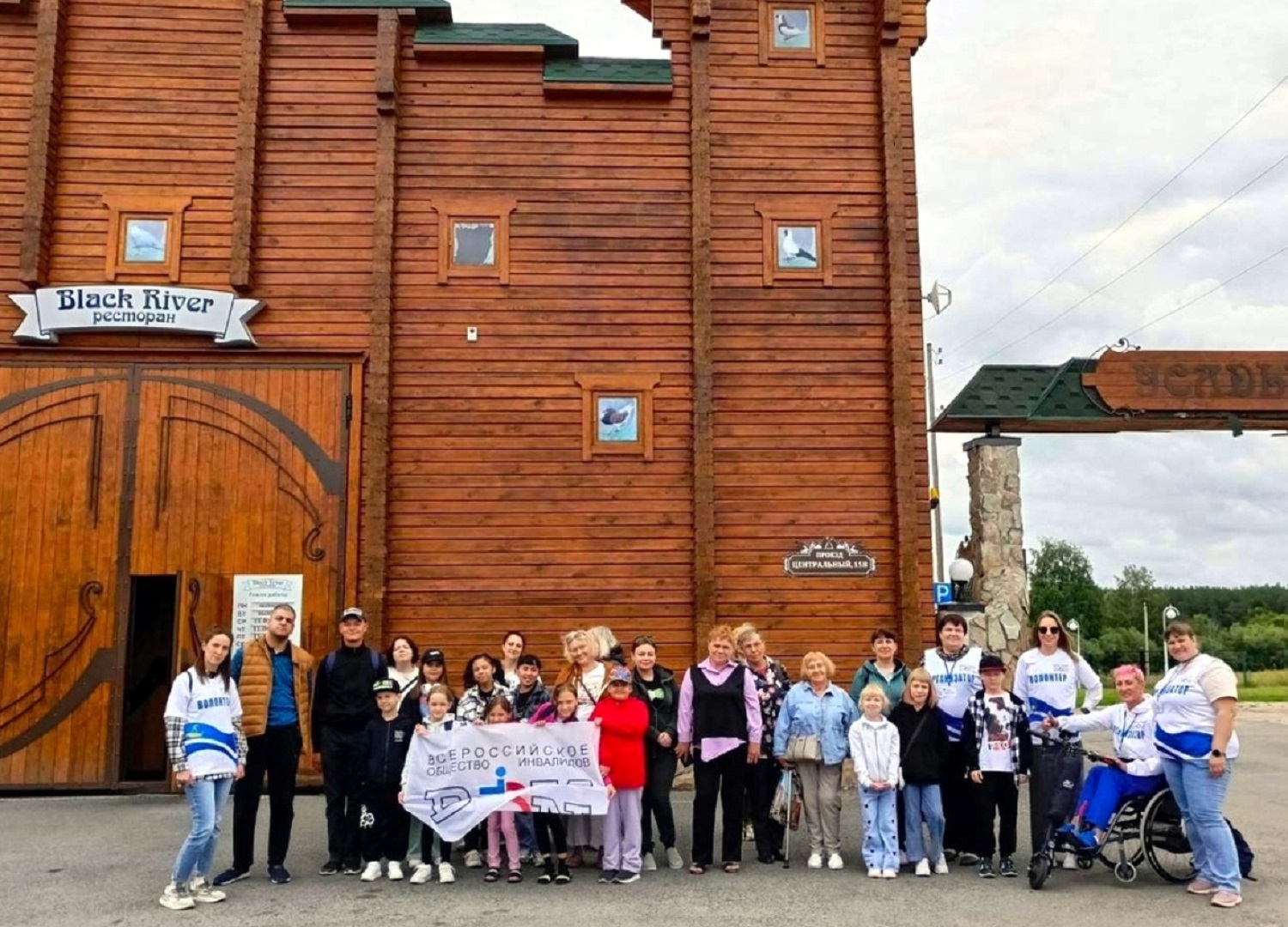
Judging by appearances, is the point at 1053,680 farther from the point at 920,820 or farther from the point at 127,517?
the point at 127,517

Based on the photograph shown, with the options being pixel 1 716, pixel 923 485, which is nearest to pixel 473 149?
pixel 923 485

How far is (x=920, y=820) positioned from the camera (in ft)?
25.1

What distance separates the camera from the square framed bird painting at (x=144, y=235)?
11.8 meters

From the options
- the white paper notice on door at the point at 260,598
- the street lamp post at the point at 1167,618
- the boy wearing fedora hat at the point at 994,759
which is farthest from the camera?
the white paper notice on door at the point at 260,598

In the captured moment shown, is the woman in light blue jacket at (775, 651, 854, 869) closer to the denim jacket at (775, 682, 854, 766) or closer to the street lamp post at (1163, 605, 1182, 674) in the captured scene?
the denim jacket at (775, 682, 854, 766)

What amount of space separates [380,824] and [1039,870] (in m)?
4.56

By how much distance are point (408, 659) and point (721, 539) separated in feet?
15.6

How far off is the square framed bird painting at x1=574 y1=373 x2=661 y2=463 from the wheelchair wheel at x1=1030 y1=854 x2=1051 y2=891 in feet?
20.2

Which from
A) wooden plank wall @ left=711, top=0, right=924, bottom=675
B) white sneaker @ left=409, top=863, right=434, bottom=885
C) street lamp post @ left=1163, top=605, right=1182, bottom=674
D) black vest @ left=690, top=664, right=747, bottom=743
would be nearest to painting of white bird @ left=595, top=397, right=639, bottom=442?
wooden plank wall @ left=711, top=0, right=924, bottom=675

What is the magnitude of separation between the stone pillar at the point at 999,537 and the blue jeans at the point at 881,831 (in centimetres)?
606

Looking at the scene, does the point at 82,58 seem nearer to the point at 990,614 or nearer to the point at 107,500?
the point at 107,500

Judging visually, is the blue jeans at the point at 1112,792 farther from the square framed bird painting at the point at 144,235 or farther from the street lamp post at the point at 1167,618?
the square framed bird painting at the point at 144,235

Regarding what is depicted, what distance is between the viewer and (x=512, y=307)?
12164 millimetres

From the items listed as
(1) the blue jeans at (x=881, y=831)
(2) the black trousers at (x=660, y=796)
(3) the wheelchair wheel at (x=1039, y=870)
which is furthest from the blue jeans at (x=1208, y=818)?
(2) the black trousers at (x=660, y=796)
